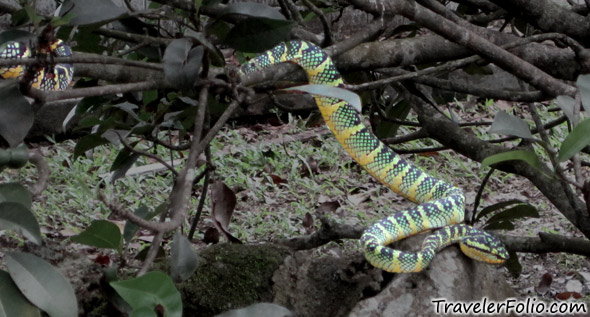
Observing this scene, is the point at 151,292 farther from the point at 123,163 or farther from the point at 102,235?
the point at 123,163

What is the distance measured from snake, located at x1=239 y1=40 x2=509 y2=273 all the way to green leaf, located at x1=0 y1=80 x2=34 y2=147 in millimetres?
798

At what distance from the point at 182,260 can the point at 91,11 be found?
0.58 m

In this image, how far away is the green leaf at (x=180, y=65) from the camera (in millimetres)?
1555

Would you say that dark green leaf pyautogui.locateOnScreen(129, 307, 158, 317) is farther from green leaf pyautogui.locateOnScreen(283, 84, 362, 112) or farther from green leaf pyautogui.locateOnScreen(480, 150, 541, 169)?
green leaf pyautogui.locateOnScreen(480, 150, 541, 169)

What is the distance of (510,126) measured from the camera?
1.85 metres

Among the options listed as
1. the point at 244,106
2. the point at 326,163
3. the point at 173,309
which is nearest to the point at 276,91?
the point at 244,106

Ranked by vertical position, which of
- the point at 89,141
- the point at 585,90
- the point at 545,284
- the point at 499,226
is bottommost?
the point at 545,284

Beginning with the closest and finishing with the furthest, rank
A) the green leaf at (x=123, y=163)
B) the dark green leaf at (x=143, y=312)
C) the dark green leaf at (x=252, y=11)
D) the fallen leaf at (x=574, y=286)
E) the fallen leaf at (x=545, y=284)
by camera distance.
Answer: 1. the dark green leaf at (x=143, y=312)
2. the dark green leaf at (x=252, y=11)
3. the green leaf at (x=123, y=163)
4. the fallen leaf at (x=545, y=284)
5. the fallen leaf at (x=574, y=286)

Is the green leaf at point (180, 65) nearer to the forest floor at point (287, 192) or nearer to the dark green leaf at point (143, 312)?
the dark green leaf at point (143, 312)

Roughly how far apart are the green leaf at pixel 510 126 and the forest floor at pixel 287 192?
94.6 inches

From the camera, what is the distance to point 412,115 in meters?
6.67

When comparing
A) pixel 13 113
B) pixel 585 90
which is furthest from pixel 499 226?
pixel 13 113

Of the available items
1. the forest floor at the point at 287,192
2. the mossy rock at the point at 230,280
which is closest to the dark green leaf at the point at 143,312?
the mossy rock at the point at 230,280

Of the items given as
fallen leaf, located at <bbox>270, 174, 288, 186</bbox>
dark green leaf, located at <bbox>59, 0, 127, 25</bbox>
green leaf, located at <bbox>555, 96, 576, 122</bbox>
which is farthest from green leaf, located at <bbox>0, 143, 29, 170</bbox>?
fallen leaf, located at <bbox>270, 174, 288, 186</bbox>
